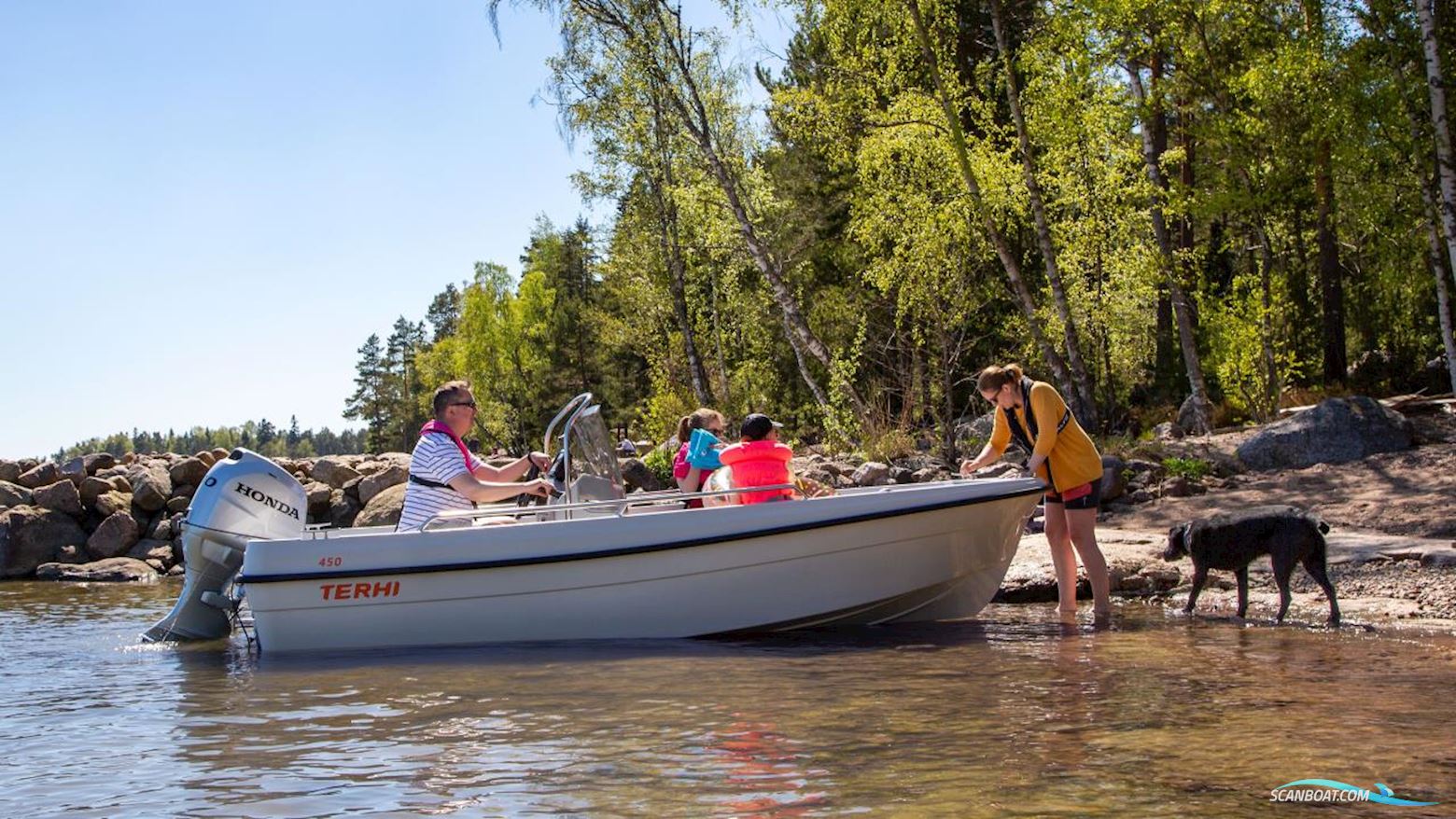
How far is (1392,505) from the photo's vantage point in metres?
11.5

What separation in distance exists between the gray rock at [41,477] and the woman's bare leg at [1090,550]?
765 inches

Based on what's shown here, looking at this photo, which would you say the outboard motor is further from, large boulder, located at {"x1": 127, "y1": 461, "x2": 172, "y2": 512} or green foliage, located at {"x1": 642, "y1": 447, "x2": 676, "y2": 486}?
large boulder, located at {"x1": 127, "y1": 461, "x2": 172, "y2": 512}

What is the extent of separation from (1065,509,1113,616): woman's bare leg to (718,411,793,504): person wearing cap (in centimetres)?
190

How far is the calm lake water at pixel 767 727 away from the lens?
4.20m

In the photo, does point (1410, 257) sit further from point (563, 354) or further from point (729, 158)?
point (563, 354)

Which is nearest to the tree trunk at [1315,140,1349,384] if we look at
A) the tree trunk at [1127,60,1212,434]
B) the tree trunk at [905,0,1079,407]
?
the tree trunk at [1127,60,1212,434]

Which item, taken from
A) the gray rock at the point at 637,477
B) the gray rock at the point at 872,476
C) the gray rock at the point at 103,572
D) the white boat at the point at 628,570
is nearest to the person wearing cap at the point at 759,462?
the white boat at the point at 628,570

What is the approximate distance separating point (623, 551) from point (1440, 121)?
1253cm

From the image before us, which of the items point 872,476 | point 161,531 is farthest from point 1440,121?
point 161,531

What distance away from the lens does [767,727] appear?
5355 millimetres

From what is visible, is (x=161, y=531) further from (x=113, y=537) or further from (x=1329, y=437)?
(x=1329, y=437)

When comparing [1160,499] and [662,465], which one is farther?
[662,465]

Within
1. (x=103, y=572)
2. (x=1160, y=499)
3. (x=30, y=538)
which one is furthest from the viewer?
(x=30, y=538)

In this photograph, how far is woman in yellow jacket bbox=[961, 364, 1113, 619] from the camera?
26.8ft
